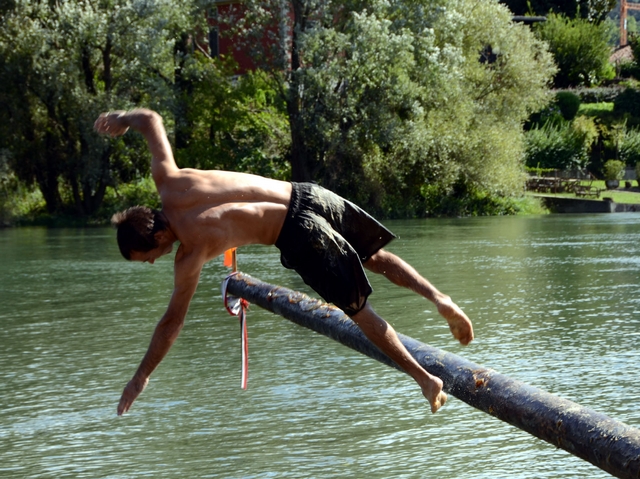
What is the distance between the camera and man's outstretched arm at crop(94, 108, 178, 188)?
643 centimetres

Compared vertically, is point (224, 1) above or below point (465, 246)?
above

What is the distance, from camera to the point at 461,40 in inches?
1508

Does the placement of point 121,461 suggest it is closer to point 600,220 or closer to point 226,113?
point 600,220

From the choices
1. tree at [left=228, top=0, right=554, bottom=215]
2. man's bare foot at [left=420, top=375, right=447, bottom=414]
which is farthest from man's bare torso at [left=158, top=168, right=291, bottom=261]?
tree at [left=228, top=0, right=554, bottom=215]

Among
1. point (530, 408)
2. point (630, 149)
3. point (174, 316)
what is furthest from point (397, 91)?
point (530, 408)

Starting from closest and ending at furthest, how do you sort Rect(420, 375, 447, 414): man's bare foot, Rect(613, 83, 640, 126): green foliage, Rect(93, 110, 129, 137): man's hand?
Rect(420, 375, 447, 414): man's bare foot, Rect(93, 110, 129, 137): man's hand, Rect(613, 83, 640, 126): green foliage

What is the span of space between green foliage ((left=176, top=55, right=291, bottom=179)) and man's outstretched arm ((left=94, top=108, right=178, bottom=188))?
3311cm

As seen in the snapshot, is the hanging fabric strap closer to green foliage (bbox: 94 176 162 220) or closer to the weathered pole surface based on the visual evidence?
the weathered pole surface

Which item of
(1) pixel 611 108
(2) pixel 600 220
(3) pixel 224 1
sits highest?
(3) pixel 224 1

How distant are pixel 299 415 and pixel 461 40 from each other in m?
32.4

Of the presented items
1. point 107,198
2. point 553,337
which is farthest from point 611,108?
point 553,337

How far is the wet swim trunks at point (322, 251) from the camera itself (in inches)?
244

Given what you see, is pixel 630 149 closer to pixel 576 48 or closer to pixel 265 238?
pixel 576 48

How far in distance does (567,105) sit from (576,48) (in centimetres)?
873
